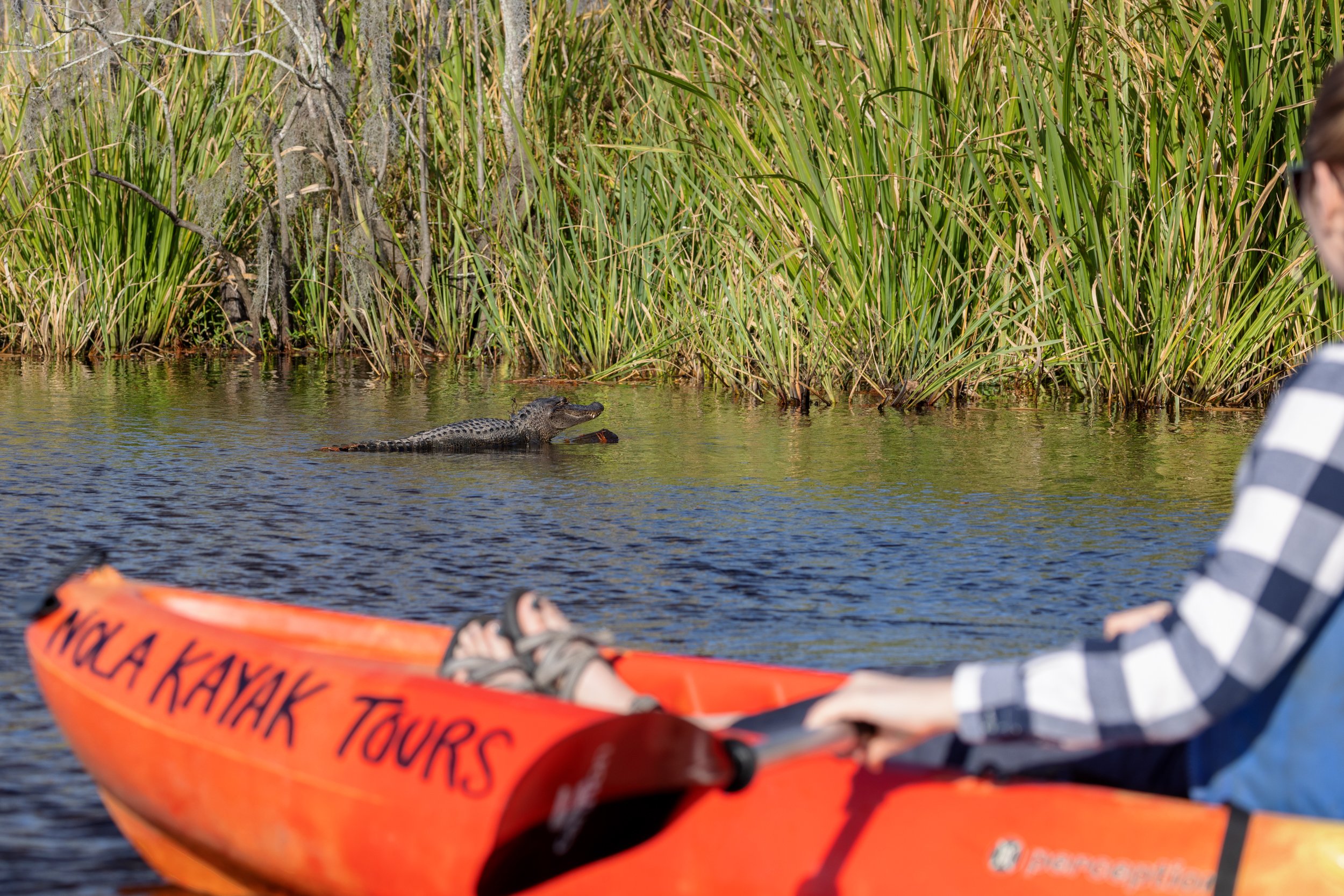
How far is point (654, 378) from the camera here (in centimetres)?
996

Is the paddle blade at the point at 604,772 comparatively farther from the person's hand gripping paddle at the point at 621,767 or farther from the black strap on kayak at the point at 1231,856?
the black strap on kayak at the point at 1231,856

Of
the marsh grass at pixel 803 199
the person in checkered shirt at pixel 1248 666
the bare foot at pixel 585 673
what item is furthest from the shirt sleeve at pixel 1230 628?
the marsh grass at pixel 803 199

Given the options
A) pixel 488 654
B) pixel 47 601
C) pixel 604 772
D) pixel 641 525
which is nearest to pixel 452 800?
pixel 604 772

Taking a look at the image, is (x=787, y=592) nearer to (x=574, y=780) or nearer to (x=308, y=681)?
(x=308, y=681)

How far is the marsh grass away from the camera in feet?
22.8

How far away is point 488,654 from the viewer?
8.50ft

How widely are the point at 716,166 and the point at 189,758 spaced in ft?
19.7

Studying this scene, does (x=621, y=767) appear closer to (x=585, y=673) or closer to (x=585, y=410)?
(x=585, y=673)

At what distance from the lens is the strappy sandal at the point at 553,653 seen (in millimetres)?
2449

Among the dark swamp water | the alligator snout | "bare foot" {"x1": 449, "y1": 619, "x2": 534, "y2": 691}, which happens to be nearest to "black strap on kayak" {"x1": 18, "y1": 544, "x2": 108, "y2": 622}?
the dark swamp water

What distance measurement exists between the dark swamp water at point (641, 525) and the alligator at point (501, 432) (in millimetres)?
107

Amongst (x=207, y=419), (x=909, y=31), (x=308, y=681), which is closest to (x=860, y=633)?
(x=308, y=681)

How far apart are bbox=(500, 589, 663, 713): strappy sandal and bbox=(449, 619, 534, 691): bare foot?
0.02 m

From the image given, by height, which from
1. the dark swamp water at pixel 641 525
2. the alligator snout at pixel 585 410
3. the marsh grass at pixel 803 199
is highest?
the marsh grass at pixel 803 199
